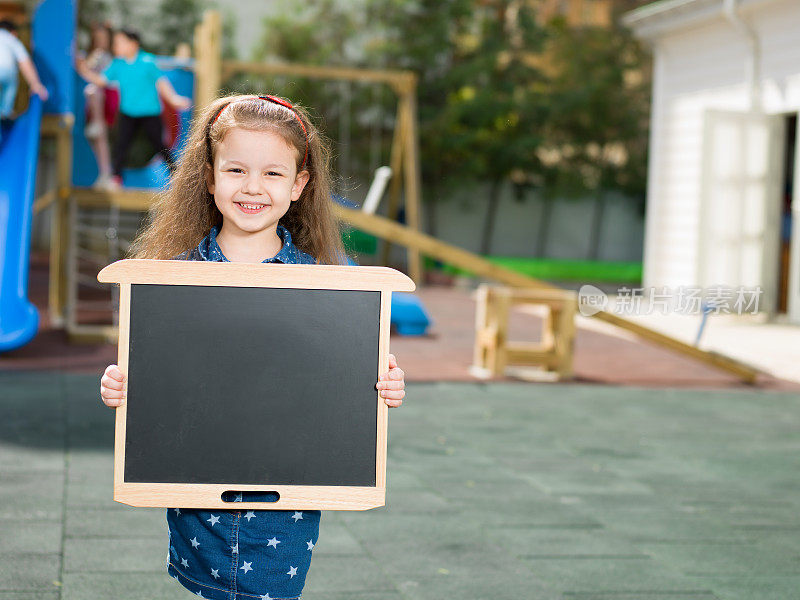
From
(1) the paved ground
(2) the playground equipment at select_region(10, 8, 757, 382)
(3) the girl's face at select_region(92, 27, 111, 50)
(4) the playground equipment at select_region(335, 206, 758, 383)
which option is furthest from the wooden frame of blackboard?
(3) the girl's face at select_region(92, 27, 111, 50)

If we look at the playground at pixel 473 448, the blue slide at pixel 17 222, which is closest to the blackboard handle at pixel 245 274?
the playground at pixel 473 448

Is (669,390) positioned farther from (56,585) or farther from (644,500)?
(56,585)

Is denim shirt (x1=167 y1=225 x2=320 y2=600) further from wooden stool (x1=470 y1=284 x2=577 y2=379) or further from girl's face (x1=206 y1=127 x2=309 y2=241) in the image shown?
wooden stool (x1=470 y1=284 x2=577 y2=379)

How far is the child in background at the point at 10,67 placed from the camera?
8.80 metres

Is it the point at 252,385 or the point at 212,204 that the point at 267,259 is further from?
the point at 252,385

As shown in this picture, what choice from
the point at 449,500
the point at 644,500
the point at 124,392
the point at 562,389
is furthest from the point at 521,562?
the point at 562,389

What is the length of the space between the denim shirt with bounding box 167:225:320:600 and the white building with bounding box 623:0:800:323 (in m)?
10.7

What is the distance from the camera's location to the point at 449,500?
4.61 meters

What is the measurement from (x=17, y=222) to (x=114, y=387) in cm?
714

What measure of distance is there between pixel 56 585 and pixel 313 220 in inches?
61.2

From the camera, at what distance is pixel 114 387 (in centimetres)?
214

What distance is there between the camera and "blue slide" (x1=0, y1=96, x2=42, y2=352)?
841 cm

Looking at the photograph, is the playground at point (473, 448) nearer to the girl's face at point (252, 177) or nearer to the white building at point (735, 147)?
the girl's face at point (252, 177)

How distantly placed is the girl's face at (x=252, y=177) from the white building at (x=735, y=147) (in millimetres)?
10609
